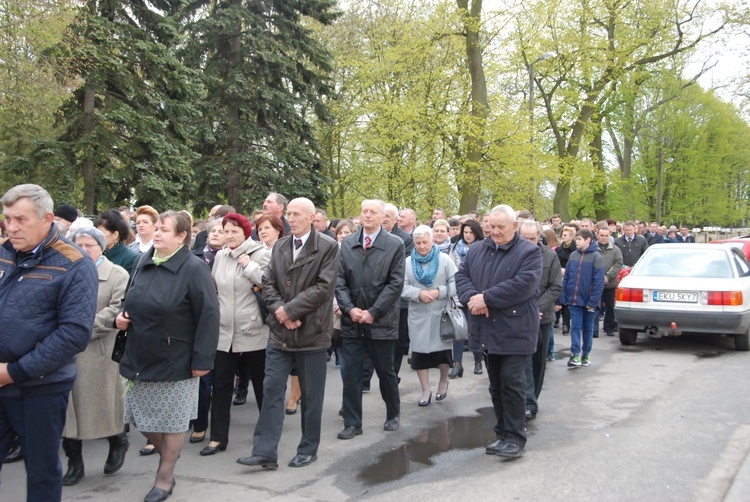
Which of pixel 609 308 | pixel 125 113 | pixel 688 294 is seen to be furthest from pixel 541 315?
pixel 125 113

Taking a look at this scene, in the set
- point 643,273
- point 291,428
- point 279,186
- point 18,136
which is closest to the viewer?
point 291,428

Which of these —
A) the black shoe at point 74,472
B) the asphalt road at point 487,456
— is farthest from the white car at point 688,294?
the black shoe at point 74,472

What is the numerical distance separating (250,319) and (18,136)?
60.6ft

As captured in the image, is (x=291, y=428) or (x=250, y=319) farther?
(x=291, y=428)

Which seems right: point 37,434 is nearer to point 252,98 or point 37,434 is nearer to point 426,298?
point 426,298

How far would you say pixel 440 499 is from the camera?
15.3 ft

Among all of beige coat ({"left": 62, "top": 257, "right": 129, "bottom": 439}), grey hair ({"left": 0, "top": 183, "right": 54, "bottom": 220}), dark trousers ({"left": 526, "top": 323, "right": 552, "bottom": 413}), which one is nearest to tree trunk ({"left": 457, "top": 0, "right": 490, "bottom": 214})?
dark trousers ({"left": 526, "top": 323, "right": 552, "bottom": 413})

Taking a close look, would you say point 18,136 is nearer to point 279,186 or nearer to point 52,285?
point 279,186

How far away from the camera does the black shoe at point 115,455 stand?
529cm

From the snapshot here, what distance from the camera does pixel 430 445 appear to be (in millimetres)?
5930

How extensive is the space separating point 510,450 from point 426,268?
2299mm

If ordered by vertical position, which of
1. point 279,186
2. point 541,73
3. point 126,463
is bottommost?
point 126,463

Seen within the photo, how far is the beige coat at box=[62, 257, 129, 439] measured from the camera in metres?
5.07

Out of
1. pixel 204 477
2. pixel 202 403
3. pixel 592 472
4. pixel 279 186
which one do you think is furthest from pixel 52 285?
pixel 279 186
